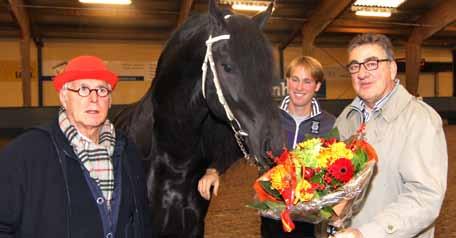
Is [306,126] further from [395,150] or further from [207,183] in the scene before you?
[395,150]

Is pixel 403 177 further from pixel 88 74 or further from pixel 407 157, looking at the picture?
pixel 88 74

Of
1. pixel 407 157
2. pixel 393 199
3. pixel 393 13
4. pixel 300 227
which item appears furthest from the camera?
pixel 393 13

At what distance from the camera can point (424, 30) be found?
15.6 m

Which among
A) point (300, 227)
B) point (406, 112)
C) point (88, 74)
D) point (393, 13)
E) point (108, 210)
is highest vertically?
point (393, 13)

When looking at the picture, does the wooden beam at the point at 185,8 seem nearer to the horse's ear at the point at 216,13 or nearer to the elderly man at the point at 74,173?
the horse's ear at the point at 216,13

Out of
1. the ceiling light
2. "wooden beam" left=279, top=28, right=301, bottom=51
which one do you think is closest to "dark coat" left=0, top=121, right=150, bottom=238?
the ceiling light

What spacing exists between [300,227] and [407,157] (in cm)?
135

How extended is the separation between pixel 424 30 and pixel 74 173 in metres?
16.1

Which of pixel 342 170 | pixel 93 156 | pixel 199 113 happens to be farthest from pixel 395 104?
pixel 93 156

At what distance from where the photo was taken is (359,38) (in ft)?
6.00

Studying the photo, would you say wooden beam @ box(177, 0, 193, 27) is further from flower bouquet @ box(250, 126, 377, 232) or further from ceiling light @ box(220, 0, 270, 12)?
flower bouquet @ box(250, 126, 377, 232)

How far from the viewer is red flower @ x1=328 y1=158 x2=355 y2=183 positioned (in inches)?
55.5

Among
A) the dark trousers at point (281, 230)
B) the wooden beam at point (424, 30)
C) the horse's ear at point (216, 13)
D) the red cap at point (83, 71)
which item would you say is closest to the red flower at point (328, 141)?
the horse's ear at point (216, 13)

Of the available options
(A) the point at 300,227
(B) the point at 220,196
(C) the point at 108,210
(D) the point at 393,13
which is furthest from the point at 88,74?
(D) the point at 393,13
